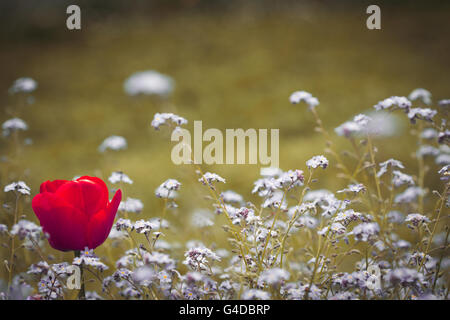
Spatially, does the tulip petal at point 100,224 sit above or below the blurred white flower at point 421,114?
below

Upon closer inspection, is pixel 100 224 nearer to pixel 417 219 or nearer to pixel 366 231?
pixel 366 231

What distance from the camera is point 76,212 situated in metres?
0.69

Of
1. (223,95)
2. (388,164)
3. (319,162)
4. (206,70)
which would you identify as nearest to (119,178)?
(319,162)

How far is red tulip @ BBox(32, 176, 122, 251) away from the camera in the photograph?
0.68m

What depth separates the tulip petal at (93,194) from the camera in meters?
0.71

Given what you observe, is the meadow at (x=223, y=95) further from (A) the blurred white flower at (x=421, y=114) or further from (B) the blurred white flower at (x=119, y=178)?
(B) the blurred white flower at (x=119, y=178)

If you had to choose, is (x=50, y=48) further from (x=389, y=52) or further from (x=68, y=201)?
(x=68, y=201)

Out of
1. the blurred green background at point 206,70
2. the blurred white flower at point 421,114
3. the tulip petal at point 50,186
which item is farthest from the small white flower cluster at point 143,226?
the blurred green background at point 206,70

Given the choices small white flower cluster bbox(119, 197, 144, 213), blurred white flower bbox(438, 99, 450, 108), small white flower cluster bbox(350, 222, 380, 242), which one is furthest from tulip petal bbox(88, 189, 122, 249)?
blurred white flower bbox(438, 99, 450, 108)

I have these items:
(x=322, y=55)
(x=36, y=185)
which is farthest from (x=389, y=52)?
(x=36, y=185)

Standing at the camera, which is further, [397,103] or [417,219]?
[397,103]

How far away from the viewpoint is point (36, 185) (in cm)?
215

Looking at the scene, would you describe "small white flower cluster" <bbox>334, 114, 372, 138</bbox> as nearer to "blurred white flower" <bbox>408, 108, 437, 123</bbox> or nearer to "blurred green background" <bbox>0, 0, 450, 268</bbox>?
"blurred white flower" <bbox>408, 108, 437, 123</bbox>

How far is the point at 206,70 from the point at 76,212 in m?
3.25
